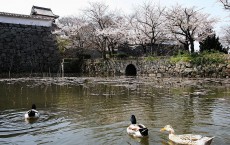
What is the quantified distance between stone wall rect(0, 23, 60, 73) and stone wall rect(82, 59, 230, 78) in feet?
16.3

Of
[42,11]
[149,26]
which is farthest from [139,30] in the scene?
→ [42,11]

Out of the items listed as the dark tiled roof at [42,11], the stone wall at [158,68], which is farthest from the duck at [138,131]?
the dark tiled roof at [42,11]

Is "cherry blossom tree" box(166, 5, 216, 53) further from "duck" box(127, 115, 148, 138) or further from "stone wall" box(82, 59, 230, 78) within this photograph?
"duck" box(127, 115, 148, 138)

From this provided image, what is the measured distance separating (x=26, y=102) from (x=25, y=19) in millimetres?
26439

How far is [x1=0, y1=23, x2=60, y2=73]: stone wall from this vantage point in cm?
3474

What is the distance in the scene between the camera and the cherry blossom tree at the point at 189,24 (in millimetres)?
30922

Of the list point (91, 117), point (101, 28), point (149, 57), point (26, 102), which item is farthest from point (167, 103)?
point (101, 28)

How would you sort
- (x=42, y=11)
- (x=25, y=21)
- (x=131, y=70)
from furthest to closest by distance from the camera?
(x=42, y=11), (x=25, y=21), (x=131, y=70)

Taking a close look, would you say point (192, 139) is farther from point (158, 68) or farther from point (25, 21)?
point (25, 21)

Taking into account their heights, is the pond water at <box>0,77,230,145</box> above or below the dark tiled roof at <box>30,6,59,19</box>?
below

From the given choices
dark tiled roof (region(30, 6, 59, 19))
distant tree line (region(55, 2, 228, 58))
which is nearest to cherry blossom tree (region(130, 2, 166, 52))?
distant tree line (region(55, 2, 228, 58))

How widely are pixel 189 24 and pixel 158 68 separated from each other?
18.7 feet

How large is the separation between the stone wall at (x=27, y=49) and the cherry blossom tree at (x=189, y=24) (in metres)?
15.7

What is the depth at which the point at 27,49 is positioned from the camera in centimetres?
3644
